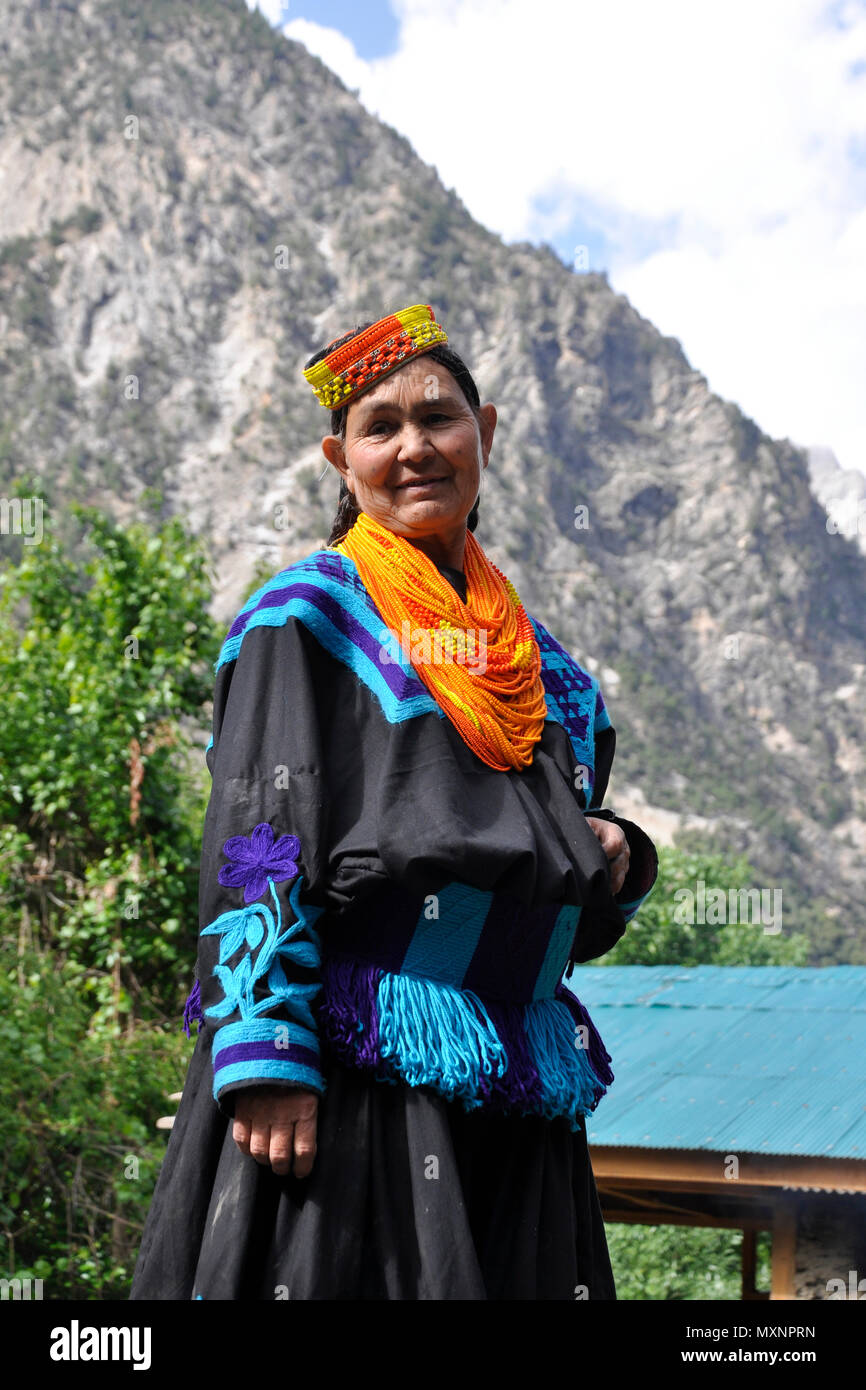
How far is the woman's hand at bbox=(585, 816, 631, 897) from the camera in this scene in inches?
84.6

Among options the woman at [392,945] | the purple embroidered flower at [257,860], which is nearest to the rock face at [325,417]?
the woman at [392,945]

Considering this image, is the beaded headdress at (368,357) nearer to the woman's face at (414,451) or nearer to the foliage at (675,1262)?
the woman's face at (414,451)

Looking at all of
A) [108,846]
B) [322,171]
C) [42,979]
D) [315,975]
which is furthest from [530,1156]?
[322,171]

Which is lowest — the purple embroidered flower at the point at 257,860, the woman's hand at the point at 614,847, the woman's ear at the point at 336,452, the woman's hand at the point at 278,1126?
the woman's hand at the point at 278,1126

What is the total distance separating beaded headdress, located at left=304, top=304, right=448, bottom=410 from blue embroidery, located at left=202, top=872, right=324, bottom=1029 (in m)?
0.83

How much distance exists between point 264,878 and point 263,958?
0.11 meters

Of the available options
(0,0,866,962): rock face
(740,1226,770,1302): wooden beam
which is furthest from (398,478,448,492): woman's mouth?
(0,0,866,962): rock face

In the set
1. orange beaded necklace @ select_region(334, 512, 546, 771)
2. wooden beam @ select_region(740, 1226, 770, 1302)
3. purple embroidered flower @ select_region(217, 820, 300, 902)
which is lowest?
wooden beam @ select_region(740, 1226, 770, 1302)

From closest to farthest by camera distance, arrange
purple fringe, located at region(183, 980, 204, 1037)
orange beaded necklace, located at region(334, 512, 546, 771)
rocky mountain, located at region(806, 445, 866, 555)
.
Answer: purple fringe, located at region(183, 980, 204, 1037) → orange beaded necklace, located at region(334, 512, 546, 771) → rocky mountain, located at region(806, 445, 866, 555)

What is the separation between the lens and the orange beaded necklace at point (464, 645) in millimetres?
2115

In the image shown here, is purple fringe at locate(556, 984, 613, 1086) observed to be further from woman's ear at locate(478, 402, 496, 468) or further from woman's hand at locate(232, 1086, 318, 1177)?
woman's ear at locate(478, 402, 496, 468)

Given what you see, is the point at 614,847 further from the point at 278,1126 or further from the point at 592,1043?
the point at 278,1126

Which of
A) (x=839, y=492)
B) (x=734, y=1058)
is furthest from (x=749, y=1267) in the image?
(x=839, y=492)
